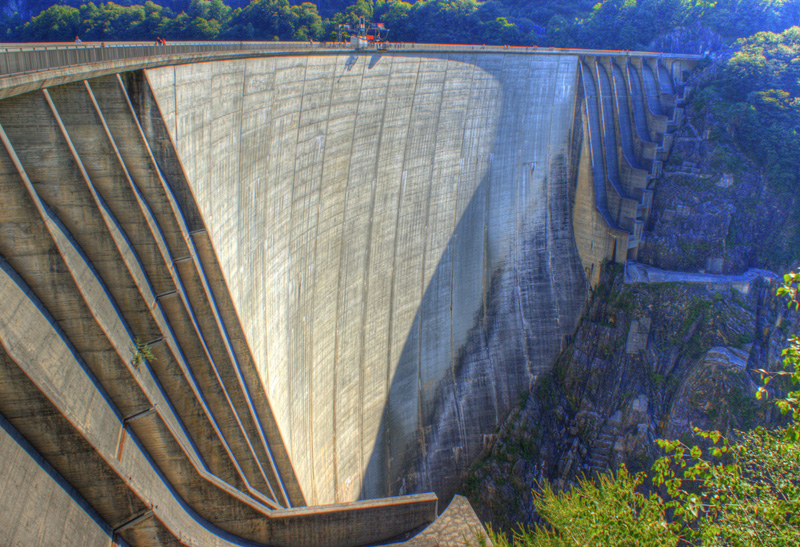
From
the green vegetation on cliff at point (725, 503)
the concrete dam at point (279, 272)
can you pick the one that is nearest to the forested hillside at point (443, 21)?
the concrete dam at point (279, 272)

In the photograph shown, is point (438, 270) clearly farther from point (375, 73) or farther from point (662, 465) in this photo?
point (662, 465)

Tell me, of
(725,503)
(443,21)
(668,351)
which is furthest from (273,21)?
(725,503)

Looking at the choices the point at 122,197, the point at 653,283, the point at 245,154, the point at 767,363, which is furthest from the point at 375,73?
the point at 767,363

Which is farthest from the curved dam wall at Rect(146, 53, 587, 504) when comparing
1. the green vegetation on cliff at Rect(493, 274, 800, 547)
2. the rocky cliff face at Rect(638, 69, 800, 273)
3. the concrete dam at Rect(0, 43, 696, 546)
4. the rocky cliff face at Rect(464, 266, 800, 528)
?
the green vegetation on cliff at Rect(493, 274, 800, 547)

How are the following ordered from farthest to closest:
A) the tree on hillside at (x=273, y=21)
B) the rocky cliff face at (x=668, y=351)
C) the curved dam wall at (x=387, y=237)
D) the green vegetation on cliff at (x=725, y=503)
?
the tree on hillside at (x=273, y=21)
the rocky cliff face at (x=668, y=351)
the curved dam wall at (x=387, y=237)
the green vegetation on cliff at (x=725, y=503)

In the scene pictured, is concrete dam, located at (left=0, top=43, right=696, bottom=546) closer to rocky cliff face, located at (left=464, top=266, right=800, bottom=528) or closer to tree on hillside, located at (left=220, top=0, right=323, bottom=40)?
rocky cliff face, located at (left=464, top=266, right=800, bottom=528)

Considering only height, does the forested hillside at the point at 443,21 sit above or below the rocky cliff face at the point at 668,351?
above

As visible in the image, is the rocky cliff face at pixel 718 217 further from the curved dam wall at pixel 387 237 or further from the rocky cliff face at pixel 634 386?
the curved dam wall at pixel 387 237
